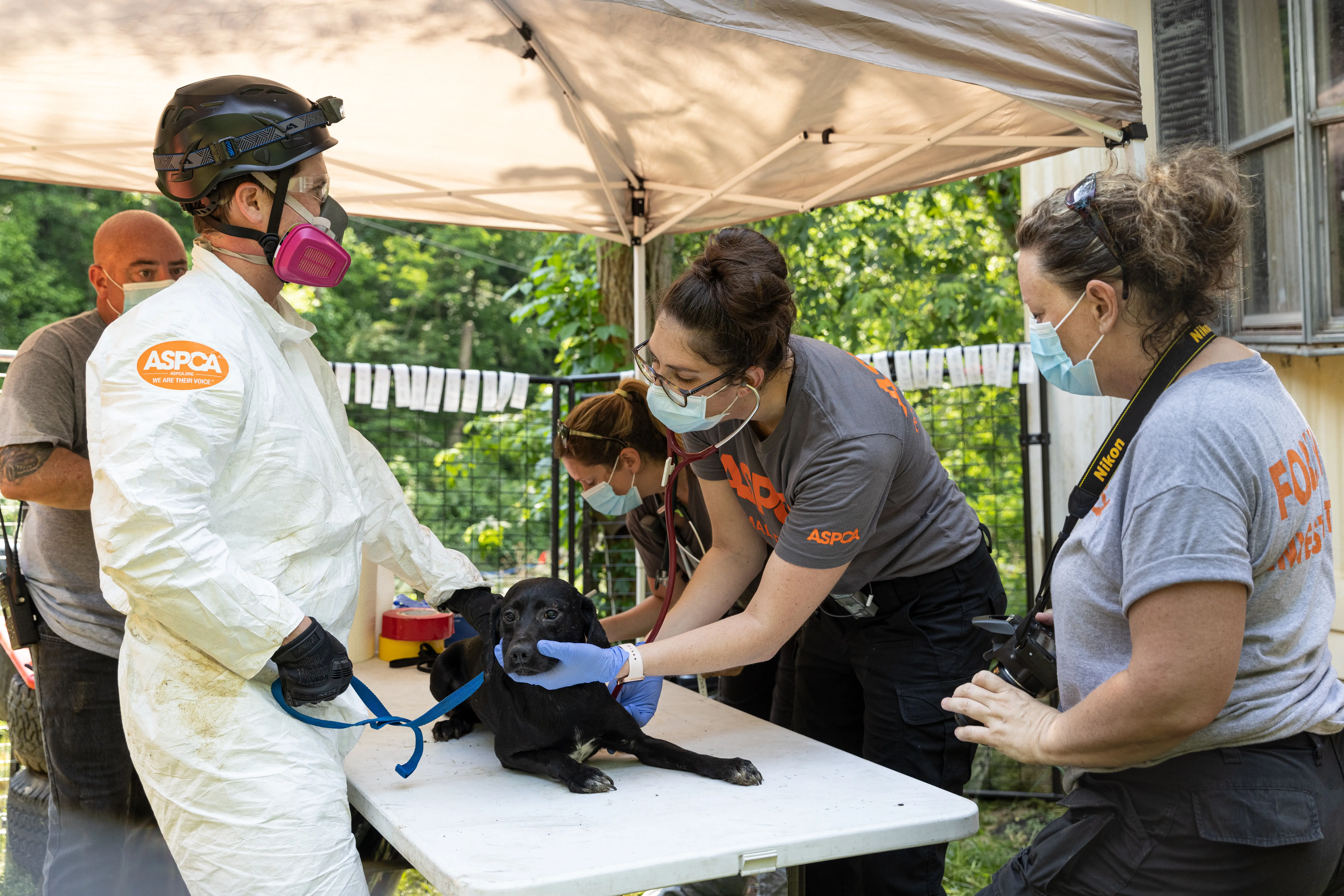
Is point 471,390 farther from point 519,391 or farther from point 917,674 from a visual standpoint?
point 917,674

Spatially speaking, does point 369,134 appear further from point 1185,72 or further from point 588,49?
point 1185,72

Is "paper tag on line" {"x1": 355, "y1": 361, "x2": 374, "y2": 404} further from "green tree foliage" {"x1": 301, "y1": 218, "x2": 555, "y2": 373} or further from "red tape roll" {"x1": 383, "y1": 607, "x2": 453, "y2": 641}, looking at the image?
"green tree foliage" {"x1": 301, "y1": 218, "x2": 555, "y2": 373}

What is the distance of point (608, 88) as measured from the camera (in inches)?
139

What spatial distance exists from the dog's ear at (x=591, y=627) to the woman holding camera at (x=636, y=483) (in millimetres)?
547

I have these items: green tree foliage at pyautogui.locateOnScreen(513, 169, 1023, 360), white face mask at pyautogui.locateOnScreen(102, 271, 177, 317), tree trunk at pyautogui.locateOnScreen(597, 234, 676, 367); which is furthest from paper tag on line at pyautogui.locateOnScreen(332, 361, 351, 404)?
green tree foliage at pyautogui.locateOnScreen(513, 169, 1023, 360)

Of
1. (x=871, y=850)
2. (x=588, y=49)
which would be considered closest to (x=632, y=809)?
(x=871, y=850)

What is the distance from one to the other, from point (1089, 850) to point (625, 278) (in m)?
5.66

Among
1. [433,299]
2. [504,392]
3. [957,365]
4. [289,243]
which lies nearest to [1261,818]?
[289,243]

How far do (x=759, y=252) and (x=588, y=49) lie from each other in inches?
59.4

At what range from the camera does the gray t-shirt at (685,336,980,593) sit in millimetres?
2082

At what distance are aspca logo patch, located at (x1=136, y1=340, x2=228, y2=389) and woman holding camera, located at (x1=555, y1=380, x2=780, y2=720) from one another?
60.0 inches

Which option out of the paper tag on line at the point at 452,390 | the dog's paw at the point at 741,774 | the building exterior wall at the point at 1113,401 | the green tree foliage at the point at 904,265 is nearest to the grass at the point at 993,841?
the building exterior wall at the point at 1113,401

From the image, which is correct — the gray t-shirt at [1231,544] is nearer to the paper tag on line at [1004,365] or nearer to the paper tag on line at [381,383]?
the paper tag on line at [1004,365]

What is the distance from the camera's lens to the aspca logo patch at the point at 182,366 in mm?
1655
